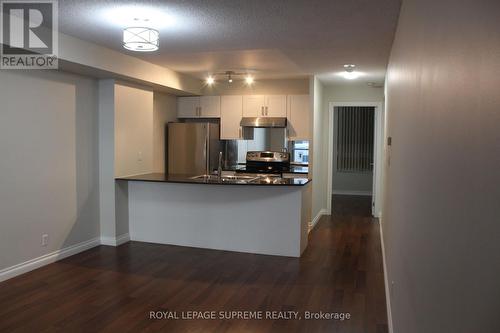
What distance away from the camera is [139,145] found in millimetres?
5785

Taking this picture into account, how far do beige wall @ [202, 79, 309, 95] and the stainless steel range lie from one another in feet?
3.45

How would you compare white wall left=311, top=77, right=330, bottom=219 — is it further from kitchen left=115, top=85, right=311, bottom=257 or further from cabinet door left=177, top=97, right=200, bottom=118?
cabinet door left=177, top=97, right=200, bottom=118

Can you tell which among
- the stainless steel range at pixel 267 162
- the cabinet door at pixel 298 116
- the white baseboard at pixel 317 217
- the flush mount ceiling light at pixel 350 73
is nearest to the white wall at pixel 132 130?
the stainless steel range at pixel 267 162

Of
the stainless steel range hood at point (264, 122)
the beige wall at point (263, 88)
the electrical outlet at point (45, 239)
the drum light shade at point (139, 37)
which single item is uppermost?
the beige wall at point (263, 88)

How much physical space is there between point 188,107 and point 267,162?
176 centimetres

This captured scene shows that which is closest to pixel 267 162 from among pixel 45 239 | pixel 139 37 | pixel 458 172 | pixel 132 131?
pixel 132 131

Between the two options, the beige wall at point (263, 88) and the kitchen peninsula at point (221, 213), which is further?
the beige wall at point (263, 88)

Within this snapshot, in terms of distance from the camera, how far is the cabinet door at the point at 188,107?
291 inches

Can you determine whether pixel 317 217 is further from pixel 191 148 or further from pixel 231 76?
pixel 231 76

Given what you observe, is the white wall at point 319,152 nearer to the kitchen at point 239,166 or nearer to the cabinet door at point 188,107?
the kitchen at point 239,166

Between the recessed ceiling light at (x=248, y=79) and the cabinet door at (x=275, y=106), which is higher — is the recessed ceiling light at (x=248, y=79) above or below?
above

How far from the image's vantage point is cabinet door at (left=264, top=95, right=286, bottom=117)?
692 centimetres

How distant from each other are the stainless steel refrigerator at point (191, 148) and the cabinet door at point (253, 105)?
0.62m

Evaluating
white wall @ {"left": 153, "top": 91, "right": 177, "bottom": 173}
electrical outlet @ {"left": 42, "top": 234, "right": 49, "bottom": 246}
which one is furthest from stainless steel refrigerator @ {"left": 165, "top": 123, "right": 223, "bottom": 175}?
electrical outlet @ {"left": 42, "top": 234, "right": 49, "bottom": 246}
